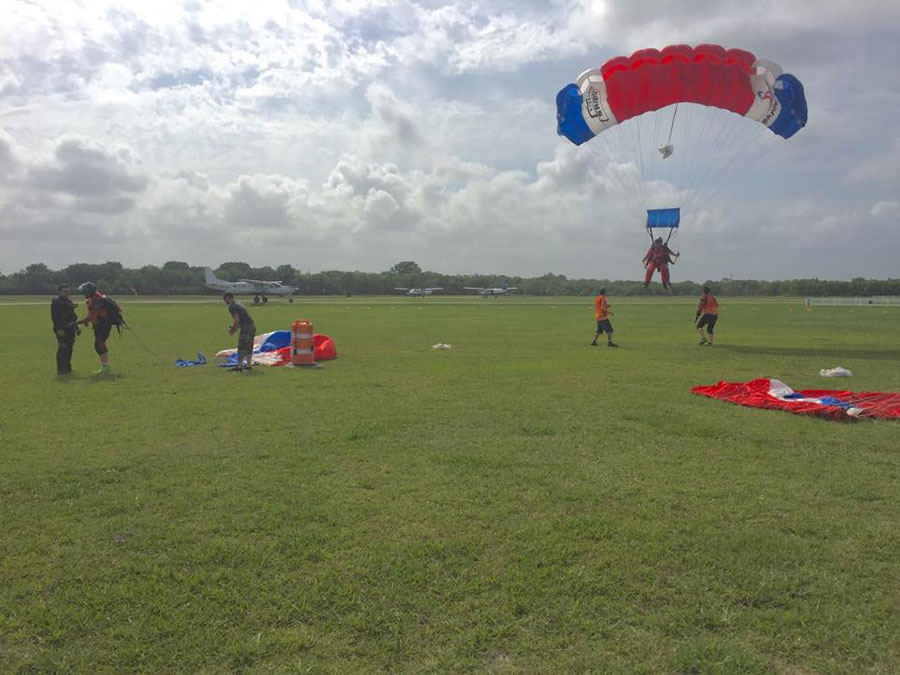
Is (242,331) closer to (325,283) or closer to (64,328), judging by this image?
(64,328)

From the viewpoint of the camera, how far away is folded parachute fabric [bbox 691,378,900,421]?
346 inches

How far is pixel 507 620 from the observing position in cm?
365

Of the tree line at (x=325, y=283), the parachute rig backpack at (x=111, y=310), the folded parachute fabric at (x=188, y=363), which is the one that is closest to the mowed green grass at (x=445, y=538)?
the parachute rig backpack at (x=111, y=310)

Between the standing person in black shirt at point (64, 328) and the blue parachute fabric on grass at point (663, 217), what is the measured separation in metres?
→ 15.6

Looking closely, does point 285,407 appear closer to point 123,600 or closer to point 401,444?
point 401,444

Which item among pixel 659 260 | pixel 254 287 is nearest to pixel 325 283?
pixel 254 287

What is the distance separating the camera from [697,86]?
16797 millimetres

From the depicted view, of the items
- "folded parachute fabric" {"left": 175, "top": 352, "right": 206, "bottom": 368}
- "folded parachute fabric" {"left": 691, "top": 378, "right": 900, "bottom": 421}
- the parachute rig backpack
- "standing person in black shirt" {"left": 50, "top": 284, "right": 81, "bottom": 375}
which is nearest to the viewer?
"folded parachute fabric" {"left": 691, "top": 378, "right": 900, "bottom": 421}

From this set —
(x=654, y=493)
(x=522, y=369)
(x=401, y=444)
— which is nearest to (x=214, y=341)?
(x=522, y=369)

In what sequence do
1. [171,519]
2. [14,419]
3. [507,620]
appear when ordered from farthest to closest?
1. [14,419]
2. [171,519]
3. [507,620]

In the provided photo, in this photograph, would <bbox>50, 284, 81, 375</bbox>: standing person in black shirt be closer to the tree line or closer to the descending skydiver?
the descending skydiver

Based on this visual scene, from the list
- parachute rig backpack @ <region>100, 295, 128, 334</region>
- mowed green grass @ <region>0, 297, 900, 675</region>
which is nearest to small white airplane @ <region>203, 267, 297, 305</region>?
parachute rig backpack @ <region>100, 295, 128, 334</region>

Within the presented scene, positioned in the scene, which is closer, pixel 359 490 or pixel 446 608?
pixel 446 608

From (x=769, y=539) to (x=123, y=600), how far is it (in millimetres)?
4470
